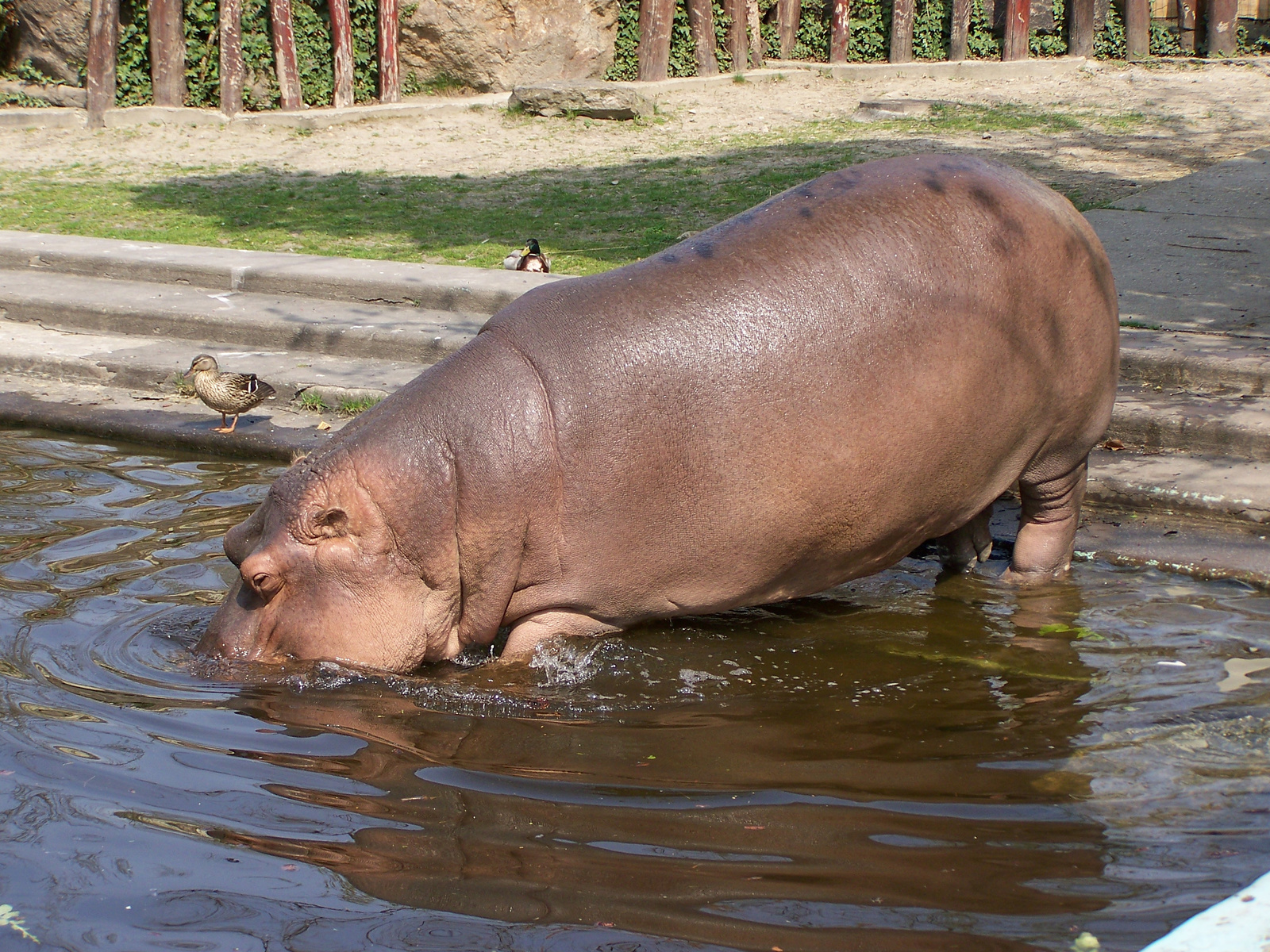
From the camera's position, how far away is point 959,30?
17406mm

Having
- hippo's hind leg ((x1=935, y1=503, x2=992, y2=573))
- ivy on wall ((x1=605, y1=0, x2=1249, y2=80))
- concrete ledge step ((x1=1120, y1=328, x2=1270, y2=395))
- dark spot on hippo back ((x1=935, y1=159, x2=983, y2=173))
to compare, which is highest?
ivy on wall ((x1=605, y1=0, x2=1249, y2=80))

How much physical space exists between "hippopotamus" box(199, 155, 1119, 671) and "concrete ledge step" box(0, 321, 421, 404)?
2780mm

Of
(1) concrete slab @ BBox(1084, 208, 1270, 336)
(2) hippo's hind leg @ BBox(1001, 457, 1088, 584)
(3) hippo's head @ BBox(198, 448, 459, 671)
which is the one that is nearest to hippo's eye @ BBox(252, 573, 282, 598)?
(3) hippo's head @ BBox(198, 448, 459, 671)

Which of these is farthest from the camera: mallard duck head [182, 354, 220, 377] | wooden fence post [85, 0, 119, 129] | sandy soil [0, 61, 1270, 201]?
wooden fence post [85, 0, 119, 129]

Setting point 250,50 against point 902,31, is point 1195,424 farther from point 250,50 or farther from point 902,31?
point 250,50

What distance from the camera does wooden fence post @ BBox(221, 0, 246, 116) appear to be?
51.4 feet

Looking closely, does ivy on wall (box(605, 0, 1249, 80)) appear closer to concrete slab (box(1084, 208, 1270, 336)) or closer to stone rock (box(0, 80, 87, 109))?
stone rock (box(0, 80, 87, 109))

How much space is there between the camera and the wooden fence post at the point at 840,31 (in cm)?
1778

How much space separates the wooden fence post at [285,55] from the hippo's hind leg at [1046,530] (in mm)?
13962

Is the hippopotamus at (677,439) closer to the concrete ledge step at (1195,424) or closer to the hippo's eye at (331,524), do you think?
the hippo's eye at (331,524)

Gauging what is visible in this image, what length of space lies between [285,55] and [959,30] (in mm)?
8837

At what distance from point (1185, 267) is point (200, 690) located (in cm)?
574

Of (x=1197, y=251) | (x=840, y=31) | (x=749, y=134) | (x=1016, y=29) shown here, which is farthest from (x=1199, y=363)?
(x=840, y=31)

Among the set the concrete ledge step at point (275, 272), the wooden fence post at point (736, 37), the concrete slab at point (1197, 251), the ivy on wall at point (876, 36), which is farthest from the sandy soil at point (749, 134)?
the concrete ledge step at point (275, 272)
